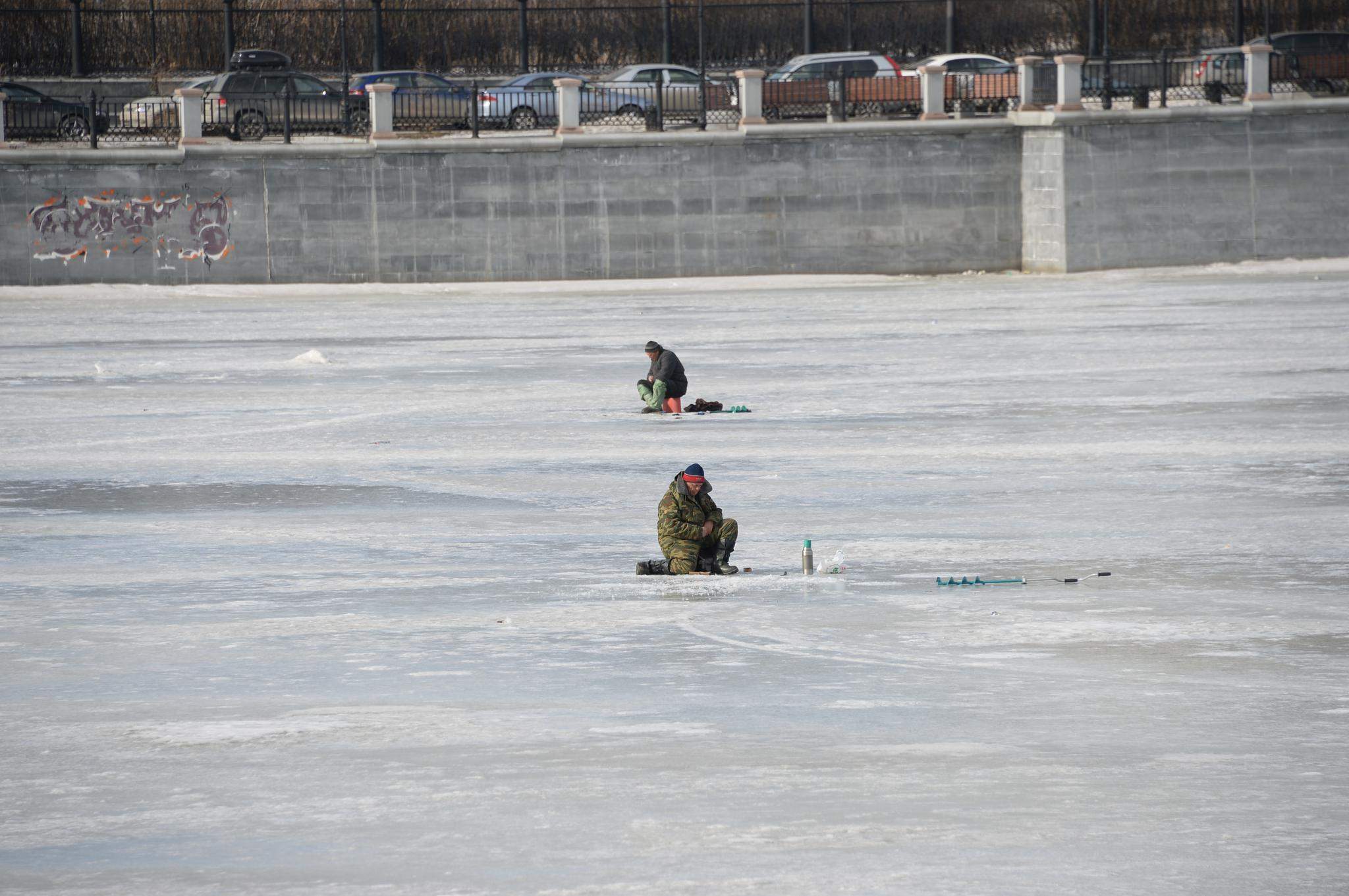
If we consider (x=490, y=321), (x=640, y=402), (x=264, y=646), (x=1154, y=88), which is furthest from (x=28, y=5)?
(x=264, y=646)

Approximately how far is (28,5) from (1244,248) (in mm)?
29938

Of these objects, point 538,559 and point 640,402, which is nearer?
point 538,559

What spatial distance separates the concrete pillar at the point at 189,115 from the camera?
36219 mm

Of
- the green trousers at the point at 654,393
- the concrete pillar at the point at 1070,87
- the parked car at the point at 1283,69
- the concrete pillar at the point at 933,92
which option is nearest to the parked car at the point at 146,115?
the concrete pillar at the point at 933,92

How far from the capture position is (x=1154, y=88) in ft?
125

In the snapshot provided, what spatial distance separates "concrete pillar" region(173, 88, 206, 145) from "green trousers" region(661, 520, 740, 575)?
2657 centimetres

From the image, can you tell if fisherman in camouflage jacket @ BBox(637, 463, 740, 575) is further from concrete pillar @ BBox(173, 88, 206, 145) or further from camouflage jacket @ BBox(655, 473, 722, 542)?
concrete pillar @ BBox(173, 88, 206, 145)

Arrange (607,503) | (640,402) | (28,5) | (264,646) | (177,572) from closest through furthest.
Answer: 1. (264,646)
2. (177,572)
3. (607,503)
4. (640,402)
5. (28,5)

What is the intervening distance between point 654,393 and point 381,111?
1890 centimetres

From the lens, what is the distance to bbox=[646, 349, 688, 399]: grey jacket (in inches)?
776

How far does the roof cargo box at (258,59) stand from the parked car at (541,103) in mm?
6651

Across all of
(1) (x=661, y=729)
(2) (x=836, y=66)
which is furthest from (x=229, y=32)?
(1) (x=661, y=729)

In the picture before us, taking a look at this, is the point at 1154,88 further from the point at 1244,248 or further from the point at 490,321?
the point at 490,321

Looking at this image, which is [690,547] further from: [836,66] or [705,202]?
[836,66]
